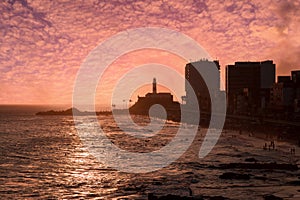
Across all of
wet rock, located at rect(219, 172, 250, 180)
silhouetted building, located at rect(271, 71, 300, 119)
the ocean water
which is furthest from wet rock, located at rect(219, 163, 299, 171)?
silhouetted building, located at rect(271, 71, 300, 119)

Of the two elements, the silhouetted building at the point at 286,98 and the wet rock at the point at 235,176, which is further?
the silhouetted building at the point at 286,98

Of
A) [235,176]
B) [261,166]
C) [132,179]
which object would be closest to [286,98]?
[261,166]

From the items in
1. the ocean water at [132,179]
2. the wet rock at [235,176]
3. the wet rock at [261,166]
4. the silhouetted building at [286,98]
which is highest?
the silhouetted building at [286,98]

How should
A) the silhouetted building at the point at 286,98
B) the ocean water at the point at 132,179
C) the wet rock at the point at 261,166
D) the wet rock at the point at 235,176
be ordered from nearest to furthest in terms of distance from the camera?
1. the ocean water at the point at 132,179
2. the wet rock at the point at 235,176
3. the wet rock at the point at 261,166
4. the silhouetted building at the point at 286,98

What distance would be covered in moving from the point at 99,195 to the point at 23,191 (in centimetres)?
1062

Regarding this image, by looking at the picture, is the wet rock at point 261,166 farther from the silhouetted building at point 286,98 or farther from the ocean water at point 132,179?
the silhouetted building at point 286,98

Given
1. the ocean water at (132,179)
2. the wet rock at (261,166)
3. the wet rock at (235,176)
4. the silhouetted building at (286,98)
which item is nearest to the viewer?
the ocean water at (132,179)

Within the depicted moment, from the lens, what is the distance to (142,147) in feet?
318

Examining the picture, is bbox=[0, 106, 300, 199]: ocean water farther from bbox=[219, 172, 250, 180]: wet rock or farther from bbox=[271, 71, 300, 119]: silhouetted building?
bbox=[271, 71, 300, 119]: silhouetted building

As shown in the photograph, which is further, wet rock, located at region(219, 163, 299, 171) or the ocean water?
wet rock, located at region(219, 163, 299, 171)

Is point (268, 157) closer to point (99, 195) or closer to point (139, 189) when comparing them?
point (139, 189)

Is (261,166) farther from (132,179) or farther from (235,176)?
(132,179)

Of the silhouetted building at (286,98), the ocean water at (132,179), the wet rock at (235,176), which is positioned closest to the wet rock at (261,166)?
the ocean water at (132,179)

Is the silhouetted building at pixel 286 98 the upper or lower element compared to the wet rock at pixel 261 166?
upper
